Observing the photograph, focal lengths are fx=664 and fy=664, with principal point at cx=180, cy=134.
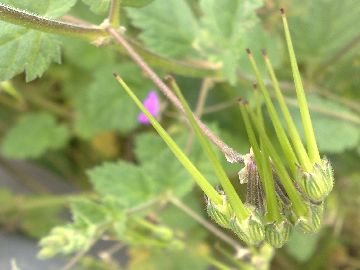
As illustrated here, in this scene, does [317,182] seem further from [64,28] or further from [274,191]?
[64,28]

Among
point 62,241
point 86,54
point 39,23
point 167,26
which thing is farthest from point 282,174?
point 86,54

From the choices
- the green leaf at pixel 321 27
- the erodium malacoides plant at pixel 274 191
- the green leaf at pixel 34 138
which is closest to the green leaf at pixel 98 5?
the erodium malacoides plant at pixel 274 191

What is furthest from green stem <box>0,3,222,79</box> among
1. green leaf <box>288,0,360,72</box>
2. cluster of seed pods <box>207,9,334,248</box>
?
green leaf <box>288,0,360,72</box>

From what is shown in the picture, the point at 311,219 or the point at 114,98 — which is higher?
the point at 311,219

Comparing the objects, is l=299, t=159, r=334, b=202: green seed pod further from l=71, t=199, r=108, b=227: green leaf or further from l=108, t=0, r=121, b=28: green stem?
l=71, t=199, r=108, b=227: green leaf

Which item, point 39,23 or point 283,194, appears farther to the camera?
point 39,23

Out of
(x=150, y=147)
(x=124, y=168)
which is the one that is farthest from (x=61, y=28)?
(x=150, y=147)
